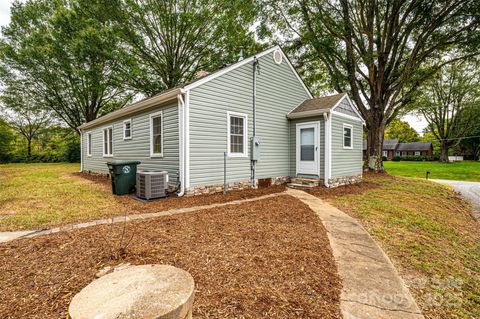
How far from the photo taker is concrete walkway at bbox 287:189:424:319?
2094mm

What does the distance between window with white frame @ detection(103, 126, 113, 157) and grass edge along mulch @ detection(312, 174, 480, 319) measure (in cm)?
992

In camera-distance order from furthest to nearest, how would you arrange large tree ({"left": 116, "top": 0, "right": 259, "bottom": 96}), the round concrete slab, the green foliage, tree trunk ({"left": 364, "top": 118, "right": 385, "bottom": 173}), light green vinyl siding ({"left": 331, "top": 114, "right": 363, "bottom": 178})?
1. the green foliage
2. large tree ({"left": 116, "top": 0, "right": 259, "bottom": 96})
3. tree trunk ({"left": 364, "top": 118, "right": 385, "bottom": 173})
4. light green vinyl siding ({"left": 331, "top": 114, "right": 363, "bottom": 178})
5. the round concrete slab

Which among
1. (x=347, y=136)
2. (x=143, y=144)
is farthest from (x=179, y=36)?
(x=347, y=136)

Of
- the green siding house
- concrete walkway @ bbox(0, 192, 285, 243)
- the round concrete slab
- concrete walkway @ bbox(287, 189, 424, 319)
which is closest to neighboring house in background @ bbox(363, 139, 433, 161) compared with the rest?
the green siding house

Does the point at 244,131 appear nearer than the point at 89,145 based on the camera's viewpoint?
Yes

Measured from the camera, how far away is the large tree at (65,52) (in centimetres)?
1557

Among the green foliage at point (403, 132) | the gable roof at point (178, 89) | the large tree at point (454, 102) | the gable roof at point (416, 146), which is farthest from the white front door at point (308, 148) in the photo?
the green foliage at point (403, 132)

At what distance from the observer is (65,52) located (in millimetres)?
17391

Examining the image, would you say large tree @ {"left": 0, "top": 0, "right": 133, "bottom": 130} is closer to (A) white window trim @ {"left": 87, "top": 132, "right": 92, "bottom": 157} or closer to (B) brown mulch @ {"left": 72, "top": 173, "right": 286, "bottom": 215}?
(A) white window trim @ {"left": 87, "top": 132, "right": 92, "bottom": 157}

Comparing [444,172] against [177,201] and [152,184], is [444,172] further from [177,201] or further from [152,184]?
[152,184]

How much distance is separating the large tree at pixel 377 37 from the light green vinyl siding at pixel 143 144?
31.6ft

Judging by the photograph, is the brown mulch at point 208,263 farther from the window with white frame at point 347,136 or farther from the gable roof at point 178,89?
the window with white frame at point 347,136

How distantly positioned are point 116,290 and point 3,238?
3.49 m

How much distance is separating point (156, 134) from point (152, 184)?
7.54ft
